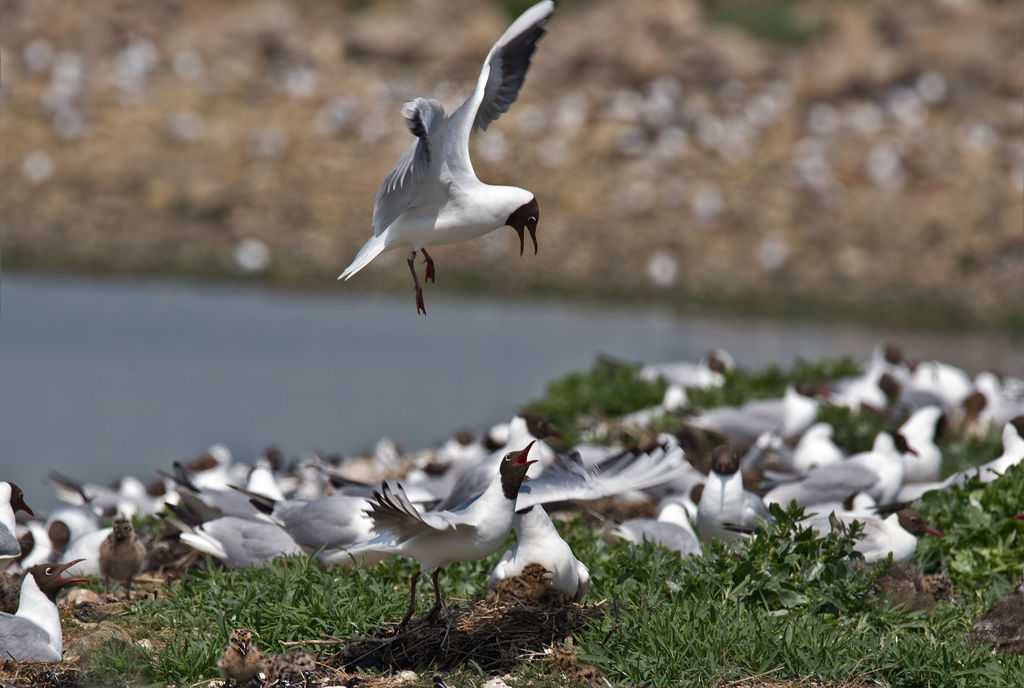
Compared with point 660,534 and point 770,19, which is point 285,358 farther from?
point 770,19

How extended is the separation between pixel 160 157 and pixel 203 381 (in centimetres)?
1375

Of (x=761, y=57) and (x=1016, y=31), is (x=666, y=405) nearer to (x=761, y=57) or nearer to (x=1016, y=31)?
(x=761, y=57)

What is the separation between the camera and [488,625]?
4.87 meters

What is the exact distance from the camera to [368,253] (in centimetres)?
462

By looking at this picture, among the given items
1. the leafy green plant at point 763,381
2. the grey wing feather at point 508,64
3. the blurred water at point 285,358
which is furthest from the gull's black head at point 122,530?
the leafy green plant at point 763,381

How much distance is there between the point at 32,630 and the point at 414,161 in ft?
8.05

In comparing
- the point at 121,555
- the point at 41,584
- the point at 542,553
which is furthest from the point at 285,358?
the point at 542,553

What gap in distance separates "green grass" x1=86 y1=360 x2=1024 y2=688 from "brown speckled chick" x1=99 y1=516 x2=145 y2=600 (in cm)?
33

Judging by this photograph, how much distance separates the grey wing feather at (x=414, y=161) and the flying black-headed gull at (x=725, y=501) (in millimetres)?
2670

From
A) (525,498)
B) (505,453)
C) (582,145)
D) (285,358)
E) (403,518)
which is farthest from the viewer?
(582,145)

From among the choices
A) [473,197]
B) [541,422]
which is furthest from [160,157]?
[473,197]

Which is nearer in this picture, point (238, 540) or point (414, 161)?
point (414, 161)

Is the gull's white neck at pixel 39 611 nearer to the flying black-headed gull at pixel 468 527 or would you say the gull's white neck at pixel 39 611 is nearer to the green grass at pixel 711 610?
the green grass at pixel 711 610

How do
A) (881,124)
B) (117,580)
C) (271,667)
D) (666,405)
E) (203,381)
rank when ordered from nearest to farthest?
(271,667) → (117,580) → (666,405) → (203,381) → (881,124)
